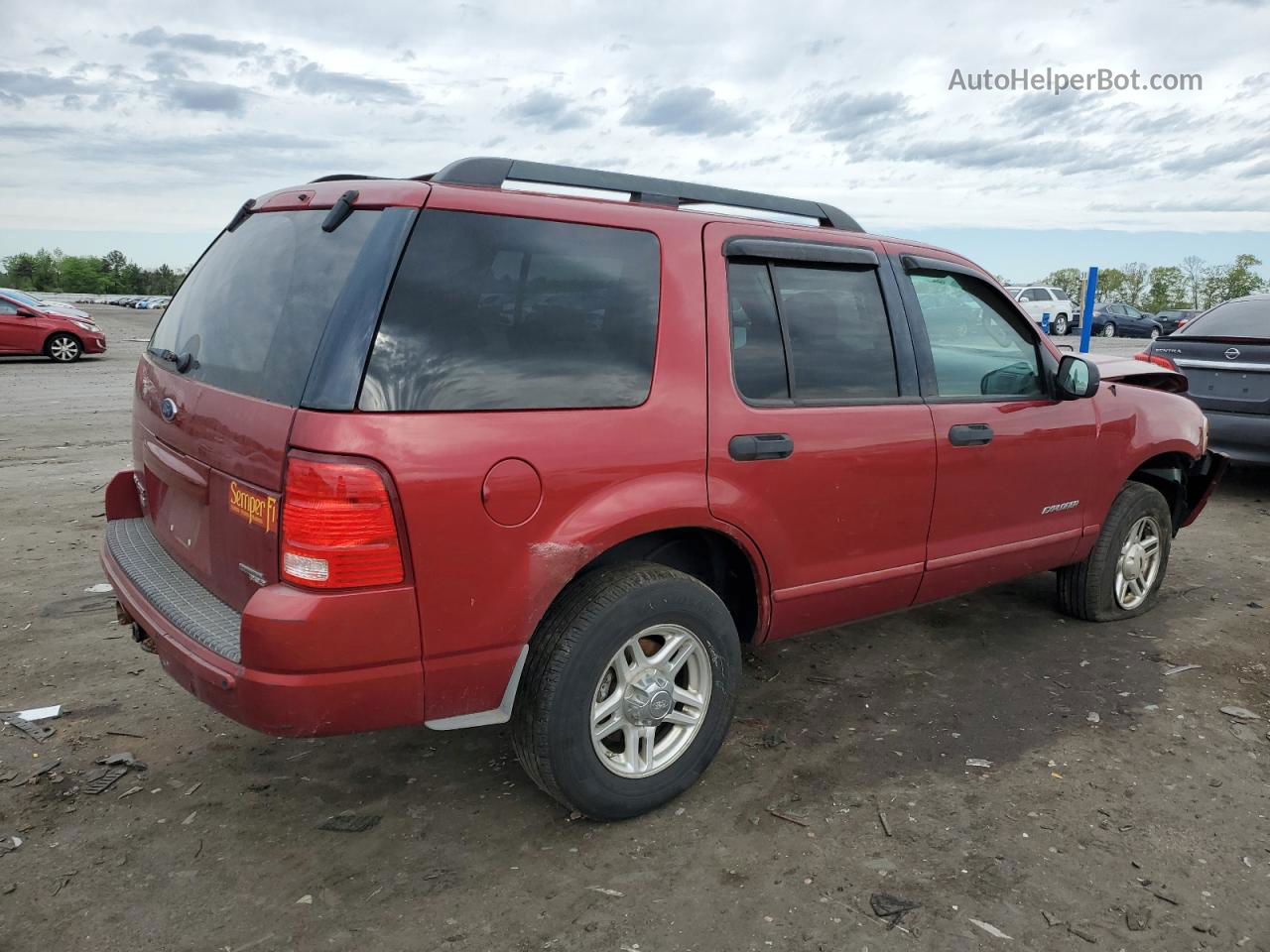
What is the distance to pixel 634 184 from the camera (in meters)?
3.21

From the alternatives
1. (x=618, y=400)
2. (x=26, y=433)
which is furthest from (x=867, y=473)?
(x=26, y=433)

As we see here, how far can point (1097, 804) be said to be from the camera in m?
3.11

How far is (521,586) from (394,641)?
14.6 inches

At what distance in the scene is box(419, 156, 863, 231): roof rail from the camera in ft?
9.34

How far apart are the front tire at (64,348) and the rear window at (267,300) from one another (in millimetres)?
19020

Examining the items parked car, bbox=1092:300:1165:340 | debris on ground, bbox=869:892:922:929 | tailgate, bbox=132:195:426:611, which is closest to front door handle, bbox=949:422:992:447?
debris on ground, bbox=869:892:922:929

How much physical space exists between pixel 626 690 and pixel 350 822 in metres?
0.98

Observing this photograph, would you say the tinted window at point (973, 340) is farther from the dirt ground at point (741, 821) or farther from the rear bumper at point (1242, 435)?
the rear bumper at point (1242, 435)

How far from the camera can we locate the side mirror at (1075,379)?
13.3ft

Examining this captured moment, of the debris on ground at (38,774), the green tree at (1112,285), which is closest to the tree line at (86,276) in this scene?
the green tree at (1112,285)

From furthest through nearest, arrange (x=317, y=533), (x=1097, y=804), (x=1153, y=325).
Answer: (x=1153, y=325), (x=1097, y=804), (x=317, y=533)

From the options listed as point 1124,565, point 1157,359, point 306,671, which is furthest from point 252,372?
point 1157,359

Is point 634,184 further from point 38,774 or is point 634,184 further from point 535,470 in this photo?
point 38,774

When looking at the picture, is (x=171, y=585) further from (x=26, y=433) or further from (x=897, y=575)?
(x=26, y=433)
